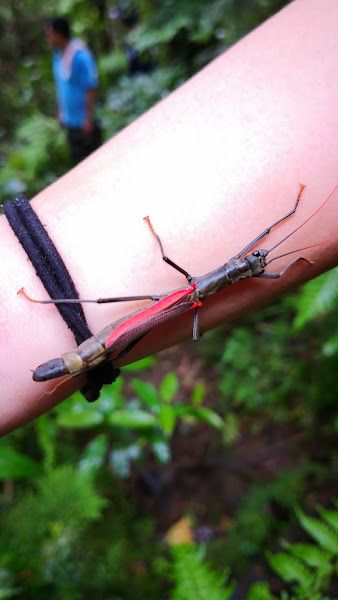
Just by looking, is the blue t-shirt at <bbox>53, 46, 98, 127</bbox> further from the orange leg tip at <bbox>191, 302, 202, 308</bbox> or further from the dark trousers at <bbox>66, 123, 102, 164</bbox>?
the orange leg tip at <bbox>191, 302, 202, 308</bbox>

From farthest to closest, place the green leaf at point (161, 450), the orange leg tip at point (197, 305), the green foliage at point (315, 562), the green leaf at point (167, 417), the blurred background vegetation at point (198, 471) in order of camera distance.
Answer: the green leaf at point (161, 450) < the green leaf at point (167, 417) < the blurred background vegetation at point (198, 471) < the green foliage at point (315, 562) < the orange leg tip at point (197, 305)

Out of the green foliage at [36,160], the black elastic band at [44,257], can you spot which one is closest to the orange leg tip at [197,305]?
the black elastic band at [44,257]

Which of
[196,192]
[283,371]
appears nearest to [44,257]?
[196,192]

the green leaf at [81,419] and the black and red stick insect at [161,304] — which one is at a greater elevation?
the black and red stick insect at [161,304]

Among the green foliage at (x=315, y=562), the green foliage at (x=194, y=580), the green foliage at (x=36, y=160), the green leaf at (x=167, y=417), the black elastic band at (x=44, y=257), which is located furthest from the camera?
the green foliage at (x=36, y=160)

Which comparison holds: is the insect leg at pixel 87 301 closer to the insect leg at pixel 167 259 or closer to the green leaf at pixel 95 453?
the insect leg at pixel 167 259

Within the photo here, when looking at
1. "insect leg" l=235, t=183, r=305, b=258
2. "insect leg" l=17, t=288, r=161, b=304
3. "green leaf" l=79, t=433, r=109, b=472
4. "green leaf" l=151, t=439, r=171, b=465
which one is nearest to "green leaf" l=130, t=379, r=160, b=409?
"green leaf" l=151, t=439, r=171, b=465

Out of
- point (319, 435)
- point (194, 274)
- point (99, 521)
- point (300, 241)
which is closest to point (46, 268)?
point (194, 274)

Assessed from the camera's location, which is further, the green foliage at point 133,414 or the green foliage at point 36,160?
the green foliage at point 36,160
